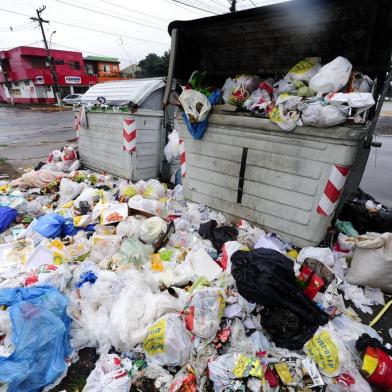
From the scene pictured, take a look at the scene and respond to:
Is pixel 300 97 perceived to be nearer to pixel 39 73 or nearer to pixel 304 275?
pixel 304 275

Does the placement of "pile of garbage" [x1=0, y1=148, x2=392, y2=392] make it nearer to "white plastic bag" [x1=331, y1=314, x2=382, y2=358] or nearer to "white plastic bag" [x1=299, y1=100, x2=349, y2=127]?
"white plastic bag" [x1=331, y1=314, x2=382, y2=358]

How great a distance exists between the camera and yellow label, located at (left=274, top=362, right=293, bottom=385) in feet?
5.07

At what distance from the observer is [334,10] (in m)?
2.25

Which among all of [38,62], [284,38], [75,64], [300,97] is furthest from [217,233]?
[75,64]

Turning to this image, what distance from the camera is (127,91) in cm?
420

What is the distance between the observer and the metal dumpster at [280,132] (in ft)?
7.28

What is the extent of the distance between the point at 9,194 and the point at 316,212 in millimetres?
4198

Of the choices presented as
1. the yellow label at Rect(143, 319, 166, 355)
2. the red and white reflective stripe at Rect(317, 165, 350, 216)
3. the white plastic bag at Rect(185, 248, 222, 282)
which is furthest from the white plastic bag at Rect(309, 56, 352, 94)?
the yellow label at Rect(143, 319, 166, 355)

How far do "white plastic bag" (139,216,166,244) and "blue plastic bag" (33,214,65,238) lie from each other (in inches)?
37.7

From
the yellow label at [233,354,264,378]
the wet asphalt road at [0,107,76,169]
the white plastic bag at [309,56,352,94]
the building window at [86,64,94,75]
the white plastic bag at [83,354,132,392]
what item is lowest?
the wet asphalt road at [0,107,76,169]

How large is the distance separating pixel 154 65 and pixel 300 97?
2888cm

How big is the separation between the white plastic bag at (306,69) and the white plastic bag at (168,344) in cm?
246

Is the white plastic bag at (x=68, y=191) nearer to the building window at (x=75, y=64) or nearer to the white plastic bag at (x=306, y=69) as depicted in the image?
the white plastic bag at (x=306, y=69)

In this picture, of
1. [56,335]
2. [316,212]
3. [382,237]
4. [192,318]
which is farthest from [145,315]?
[382,237]
